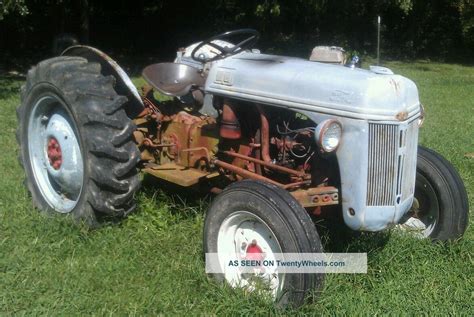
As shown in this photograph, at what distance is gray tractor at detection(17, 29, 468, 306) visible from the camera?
366 cm

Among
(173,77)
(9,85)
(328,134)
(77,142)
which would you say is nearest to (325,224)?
(328,134)

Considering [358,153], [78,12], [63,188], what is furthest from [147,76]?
[78,12]

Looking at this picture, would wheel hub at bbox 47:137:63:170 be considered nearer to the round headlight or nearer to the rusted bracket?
the rusted bracket

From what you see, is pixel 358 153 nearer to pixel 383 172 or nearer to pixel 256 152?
pixel 383 172

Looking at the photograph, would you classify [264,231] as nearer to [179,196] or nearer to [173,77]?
[179,196]

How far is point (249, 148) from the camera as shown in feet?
14.2

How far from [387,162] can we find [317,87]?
0.61 metres

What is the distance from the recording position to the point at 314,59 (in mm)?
4457

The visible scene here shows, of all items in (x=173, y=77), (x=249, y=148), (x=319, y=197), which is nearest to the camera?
(x=319, y=197)

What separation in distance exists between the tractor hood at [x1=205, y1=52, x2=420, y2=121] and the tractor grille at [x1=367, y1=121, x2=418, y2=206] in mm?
82

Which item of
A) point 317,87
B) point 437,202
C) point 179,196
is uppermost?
point 317,87

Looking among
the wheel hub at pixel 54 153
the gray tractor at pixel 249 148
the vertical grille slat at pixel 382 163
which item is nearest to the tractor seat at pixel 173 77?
the gray tractor at pixel 249 148

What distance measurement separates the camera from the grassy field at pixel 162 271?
3686 mm

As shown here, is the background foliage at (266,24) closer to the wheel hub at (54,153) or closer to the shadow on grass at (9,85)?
the shadow on grass at (9,85)
